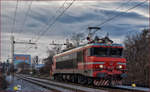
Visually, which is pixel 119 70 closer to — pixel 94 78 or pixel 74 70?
pixel 94 78

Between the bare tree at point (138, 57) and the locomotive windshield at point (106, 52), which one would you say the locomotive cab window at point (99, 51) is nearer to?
the locomotive windshield at point (106, 52)

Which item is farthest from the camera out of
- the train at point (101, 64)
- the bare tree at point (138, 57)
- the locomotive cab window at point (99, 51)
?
the bare tree at point (138, 57)

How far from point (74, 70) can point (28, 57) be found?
107 meters

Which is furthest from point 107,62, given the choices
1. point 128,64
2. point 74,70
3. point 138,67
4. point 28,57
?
point 28,57

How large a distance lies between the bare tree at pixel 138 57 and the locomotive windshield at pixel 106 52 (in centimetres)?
642

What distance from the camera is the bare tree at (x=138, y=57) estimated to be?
31.5 meters

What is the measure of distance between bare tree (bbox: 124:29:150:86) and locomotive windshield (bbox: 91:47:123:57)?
21.1ft

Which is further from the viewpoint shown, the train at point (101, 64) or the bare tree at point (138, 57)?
the bare tree at point (138, 57)

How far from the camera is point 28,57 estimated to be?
13038 cm

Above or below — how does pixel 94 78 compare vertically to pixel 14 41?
below

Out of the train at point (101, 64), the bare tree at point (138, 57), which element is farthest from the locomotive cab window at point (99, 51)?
the bare tree at point (138, 57)

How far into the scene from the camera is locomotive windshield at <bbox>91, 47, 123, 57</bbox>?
22125 mm

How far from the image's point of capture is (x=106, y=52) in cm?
2245

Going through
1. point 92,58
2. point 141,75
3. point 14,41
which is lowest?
point 141,75
